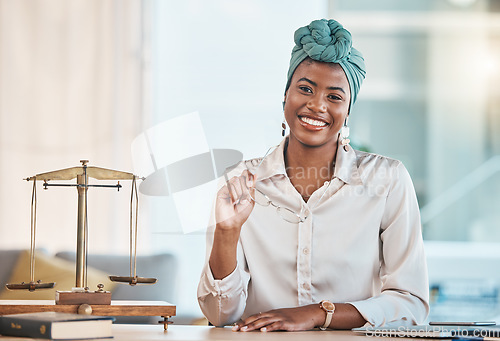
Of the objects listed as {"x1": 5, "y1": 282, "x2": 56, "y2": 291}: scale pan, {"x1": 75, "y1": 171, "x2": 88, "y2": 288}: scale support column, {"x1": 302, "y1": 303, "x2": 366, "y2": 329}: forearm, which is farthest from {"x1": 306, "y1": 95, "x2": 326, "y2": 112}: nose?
{"x1": 5, "y1": 282, "x2": 56, "y2": 291}: scale pan

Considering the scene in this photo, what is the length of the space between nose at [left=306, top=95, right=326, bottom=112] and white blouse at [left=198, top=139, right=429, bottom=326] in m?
0.17

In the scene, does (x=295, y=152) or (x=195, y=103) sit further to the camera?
(x=195, y=103)

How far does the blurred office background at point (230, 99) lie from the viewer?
12.0ft

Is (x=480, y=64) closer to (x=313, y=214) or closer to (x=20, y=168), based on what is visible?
(x=313, y=214)

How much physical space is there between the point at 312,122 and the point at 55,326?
97 centimetres

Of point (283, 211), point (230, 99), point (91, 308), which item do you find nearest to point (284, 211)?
point (283, 211)

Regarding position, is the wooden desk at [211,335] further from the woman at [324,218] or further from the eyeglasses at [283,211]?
the eyeglasses at [283,211]

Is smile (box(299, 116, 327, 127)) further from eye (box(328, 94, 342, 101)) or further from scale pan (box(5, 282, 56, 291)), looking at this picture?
scale pan (box(5, 282, 56, 291))

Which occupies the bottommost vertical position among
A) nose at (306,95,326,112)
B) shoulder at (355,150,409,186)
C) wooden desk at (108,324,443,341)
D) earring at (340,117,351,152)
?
wooden desk at (108,324,443,341)

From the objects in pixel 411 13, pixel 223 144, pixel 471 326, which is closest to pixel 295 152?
pixel 471 326

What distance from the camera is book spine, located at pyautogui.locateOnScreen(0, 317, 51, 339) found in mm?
1188

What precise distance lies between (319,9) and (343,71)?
2015 millimetres

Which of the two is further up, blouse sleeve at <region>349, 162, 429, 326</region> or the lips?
the lips

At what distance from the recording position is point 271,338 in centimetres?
136
